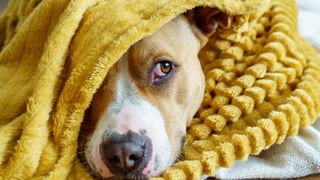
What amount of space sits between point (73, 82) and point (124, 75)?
16cm

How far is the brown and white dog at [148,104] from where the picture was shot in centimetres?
132

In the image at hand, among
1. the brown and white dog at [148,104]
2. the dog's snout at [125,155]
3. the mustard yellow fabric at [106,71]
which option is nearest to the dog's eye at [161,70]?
the brown and white dog at [148,104]

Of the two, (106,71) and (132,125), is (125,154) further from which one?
(106,71)

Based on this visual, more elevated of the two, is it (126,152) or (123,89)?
(123,89)

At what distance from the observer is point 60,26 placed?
136 cm

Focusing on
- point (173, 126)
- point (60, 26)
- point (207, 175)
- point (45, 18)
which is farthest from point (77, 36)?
point (207, 175)

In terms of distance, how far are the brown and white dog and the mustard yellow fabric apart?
1.7 inches

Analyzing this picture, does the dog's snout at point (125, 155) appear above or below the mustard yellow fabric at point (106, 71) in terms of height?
below

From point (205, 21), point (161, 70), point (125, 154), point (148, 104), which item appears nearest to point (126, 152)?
point (125, 154)

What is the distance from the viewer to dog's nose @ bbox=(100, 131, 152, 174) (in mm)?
1290

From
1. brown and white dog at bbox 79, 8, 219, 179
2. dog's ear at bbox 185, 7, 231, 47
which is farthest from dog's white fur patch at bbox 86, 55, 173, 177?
dog's ear at bbox 185, 7, 231, 47

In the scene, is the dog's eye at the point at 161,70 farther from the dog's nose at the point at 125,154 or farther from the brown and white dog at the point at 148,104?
the dog's nose at the point at 125,154

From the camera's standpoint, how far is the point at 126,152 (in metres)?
1.29

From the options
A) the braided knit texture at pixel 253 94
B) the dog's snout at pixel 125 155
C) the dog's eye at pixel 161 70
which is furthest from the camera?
the dog's eye at pixel 161 70
